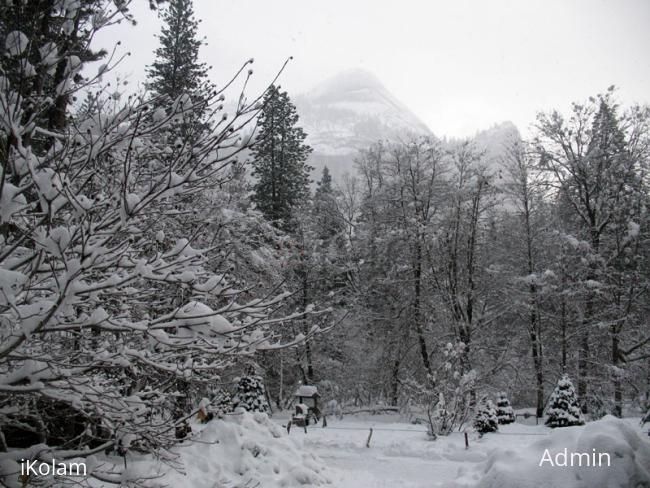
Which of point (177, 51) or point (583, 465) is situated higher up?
point (177, 51)

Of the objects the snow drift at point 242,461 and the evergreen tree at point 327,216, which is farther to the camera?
the evergreen tree at point 327,216

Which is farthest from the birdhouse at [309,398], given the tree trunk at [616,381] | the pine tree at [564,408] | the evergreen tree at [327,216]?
the tree trunk at [616,381]

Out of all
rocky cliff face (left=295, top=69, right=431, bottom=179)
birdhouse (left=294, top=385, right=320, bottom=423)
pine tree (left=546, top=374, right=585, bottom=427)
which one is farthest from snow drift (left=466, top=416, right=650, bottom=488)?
rocky cliff face (left=295, top=69, right=431, bottom=179)

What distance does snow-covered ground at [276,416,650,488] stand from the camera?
4125mm

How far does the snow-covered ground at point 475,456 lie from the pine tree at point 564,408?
2.14ft

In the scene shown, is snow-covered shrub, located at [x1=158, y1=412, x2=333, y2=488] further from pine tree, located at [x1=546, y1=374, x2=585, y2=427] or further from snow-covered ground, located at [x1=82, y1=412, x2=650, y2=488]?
pine tree, located at [x1=546, y1=374, x2=585, y2=427]

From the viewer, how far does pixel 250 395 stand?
14.0 meters

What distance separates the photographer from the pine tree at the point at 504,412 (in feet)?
49.1

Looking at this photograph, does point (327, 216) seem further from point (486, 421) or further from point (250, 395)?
point (486, 421)

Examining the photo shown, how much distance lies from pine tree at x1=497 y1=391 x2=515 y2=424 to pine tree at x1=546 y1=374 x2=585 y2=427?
59.3 inches

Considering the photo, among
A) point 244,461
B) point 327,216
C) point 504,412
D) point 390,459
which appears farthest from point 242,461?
point 327,216

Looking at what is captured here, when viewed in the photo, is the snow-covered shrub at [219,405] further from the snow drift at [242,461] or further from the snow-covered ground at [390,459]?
the snow drift at [242,461]

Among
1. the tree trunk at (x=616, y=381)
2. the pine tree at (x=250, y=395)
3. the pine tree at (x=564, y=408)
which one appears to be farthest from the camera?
the tree trunk at (x=616, y=381)

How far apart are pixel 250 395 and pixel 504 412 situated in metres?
9.36
